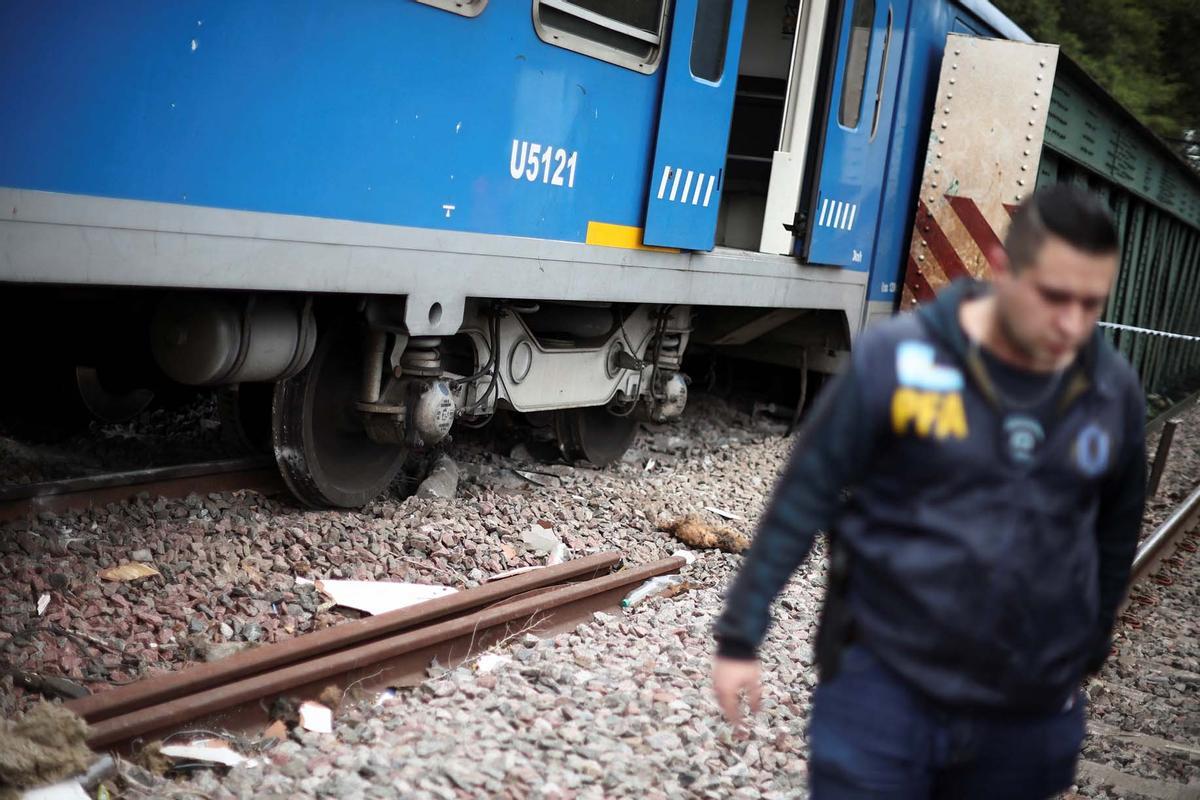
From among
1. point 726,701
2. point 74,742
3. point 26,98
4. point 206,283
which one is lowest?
point 74,742

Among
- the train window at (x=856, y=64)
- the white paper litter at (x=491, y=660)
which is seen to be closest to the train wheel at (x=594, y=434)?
the train window at (x=856, y=64)

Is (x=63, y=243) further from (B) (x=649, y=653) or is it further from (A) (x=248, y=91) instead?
(B) (x=649, y=653)

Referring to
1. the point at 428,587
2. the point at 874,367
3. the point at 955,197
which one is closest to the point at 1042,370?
the point at 874,367

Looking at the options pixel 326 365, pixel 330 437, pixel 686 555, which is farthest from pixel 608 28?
pixel 686 555

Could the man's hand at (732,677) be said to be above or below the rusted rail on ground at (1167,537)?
→ above

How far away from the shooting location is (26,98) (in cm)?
336

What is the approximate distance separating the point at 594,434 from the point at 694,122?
2201 mm

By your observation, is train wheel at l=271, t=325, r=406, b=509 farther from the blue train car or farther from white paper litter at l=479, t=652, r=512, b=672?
white paper litter at l=479, t=652, r=512, b=672

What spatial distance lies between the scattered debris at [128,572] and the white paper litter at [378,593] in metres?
0.63

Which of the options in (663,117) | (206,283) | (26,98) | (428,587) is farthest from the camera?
(663,117)

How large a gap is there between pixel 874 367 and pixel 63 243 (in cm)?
256

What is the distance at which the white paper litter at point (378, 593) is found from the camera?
15.2ft

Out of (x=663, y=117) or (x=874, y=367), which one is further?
(x=663, y=117)

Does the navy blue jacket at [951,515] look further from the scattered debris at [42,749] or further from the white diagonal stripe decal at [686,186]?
the white diagonal stripe decal at [686,186]
